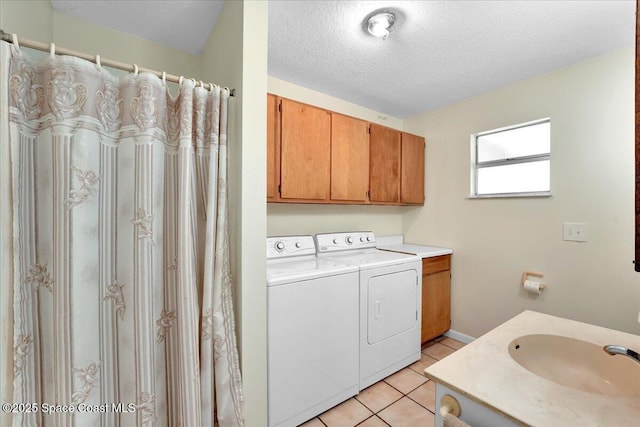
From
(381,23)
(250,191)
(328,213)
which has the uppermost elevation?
(381,23)

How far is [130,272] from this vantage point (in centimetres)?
112

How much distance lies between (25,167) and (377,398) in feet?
7.45

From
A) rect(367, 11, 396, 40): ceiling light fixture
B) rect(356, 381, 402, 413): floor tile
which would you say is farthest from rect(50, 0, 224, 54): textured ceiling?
rect(356, 381, 402, 413): floor tile

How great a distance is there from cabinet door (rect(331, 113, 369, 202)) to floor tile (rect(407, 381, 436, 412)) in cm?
152

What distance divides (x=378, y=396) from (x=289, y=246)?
124cm

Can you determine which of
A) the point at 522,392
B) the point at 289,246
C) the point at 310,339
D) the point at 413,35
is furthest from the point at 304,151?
the point at 522,392

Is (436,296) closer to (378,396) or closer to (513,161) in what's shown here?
(378,396)

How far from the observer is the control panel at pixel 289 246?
1987 mm

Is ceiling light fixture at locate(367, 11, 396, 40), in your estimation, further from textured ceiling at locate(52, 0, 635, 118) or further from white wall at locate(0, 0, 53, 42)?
white wall at locate(0, 0, 53, 42)

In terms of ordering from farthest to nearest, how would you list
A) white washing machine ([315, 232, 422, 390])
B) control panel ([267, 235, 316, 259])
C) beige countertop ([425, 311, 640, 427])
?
1. control panel ([267, 235, 316, 259])
2. white washing machine ([315, 232, 422, 390])
3. beige countertop ([425, 311, 640, 427])

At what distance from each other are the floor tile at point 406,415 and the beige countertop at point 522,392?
3.29ft

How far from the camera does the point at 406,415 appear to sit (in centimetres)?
165

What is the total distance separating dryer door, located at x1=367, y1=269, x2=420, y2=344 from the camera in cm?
188

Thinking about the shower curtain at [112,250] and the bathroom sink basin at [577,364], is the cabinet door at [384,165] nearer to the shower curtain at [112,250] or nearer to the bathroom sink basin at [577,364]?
the shower curtain at [112,250]
